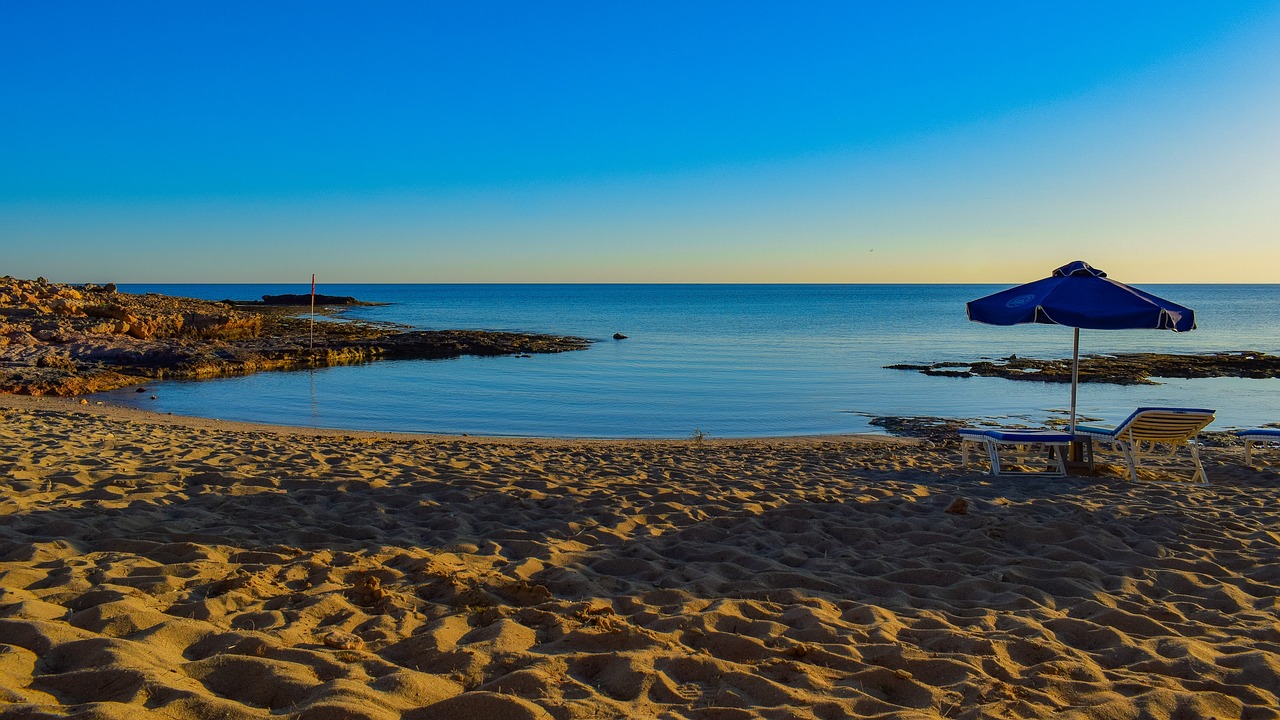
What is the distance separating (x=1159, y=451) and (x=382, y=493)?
9983 mm

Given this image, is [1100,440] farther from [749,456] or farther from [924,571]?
[924,571]

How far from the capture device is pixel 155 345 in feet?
78.0

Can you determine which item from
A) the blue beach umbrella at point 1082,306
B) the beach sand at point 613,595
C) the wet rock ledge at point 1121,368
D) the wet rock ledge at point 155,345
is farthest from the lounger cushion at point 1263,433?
the wet rock ledge at point 155,345

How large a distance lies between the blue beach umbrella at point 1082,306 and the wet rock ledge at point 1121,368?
47.1 feet

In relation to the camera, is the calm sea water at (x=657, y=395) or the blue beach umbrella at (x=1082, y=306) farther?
the calm sea water at (x=657, y=395)

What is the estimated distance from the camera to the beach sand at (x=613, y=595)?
3.08 m

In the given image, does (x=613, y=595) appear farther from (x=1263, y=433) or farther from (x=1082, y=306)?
(x=1263, y=433)

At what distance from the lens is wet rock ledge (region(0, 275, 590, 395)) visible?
60.2 feet

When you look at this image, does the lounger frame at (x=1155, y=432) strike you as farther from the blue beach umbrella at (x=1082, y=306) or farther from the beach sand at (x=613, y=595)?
the blue beach umbrella at (x=1082, y=306)

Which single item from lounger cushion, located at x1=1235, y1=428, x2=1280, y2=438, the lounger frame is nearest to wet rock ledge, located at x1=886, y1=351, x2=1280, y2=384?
lounger cushion, located at x1=1235, y1=428, x2=1280, y2=438

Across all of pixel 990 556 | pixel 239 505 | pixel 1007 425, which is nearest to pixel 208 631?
pixel 239 505

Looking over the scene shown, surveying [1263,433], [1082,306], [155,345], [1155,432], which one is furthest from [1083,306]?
[155,345]

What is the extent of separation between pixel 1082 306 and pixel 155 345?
2415 cm

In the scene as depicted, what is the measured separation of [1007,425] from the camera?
47.9 feet
